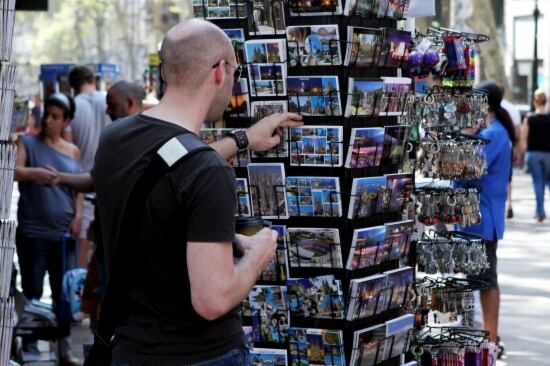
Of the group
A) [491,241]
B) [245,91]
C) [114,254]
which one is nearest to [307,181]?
[245,91]

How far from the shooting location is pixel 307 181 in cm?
554

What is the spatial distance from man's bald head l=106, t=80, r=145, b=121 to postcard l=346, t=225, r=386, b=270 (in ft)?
9.58

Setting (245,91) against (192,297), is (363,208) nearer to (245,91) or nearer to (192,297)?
(245,91)

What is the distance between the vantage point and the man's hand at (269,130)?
214 inches

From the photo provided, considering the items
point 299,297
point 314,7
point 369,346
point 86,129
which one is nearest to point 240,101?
point 314,7

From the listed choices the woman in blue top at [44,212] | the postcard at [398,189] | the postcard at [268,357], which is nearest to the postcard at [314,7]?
the postcard at [398,189]

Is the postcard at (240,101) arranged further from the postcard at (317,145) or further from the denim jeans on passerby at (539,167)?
the denim jeans on passerby at (539,167)

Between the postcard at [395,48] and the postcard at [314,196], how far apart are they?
2.12ft

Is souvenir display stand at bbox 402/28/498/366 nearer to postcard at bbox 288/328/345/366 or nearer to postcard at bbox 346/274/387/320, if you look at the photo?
postcard at bbox 346/274/387/320

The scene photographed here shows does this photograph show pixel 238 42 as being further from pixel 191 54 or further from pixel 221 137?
pixel 191 54

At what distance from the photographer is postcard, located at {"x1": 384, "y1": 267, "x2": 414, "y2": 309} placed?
591 cm

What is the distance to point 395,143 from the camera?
5898 mm

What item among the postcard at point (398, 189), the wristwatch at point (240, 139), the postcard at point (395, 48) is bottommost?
the postcard at point (398, 189)

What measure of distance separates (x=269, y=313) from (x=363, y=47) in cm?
128
